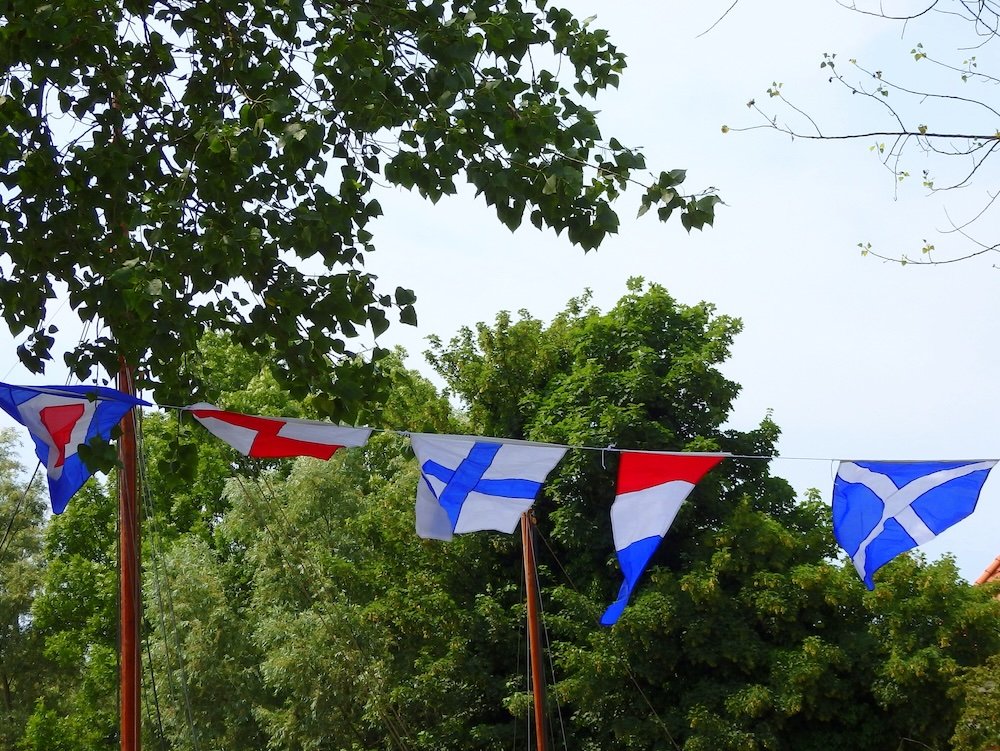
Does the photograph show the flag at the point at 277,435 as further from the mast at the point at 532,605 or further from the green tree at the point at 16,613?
the green tree at the point at 16,613

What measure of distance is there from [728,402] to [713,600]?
3.93 m

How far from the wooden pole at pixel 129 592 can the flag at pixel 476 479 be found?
3710 mm

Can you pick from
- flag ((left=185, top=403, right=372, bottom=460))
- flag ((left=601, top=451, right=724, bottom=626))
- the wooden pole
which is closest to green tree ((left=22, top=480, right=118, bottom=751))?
the wooden pole

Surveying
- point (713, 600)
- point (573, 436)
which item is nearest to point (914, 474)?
point (713, 600)

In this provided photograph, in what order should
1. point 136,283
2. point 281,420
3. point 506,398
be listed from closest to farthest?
point 136,283
point 281,420
point 506,398

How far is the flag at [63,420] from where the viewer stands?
7.65m

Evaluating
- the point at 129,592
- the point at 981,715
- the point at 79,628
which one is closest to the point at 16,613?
the point at 79,628

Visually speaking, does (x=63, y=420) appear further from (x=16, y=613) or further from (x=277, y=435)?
(x=16, y=613)

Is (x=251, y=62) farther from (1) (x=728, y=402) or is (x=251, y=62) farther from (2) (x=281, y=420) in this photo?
(1) (x=728, y=402)

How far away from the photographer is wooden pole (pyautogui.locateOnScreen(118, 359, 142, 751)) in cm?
1119

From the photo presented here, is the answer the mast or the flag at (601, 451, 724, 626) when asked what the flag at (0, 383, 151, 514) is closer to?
the flag at (601, 451, 724, 626)

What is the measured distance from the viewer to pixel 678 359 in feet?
69.1

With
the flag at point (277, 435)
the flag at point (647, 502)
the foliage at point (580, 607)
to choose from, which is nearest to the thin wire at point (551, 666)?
the foliage at point (580, 607)

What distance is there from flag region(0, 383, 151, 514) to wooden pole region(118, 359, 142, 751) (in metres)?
3.15
